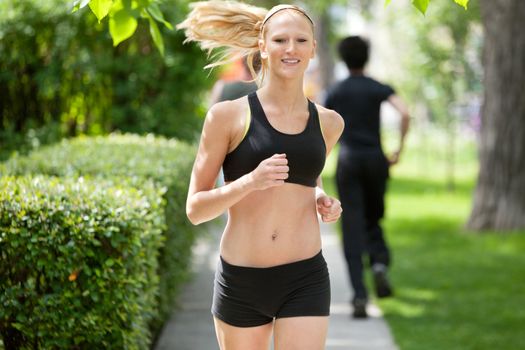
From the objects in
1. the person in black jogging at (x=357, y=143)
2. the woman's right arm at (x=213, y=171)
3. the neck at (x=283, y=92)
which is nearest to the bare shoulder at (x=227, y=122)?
the woman's right arm at (x=213, y=171)

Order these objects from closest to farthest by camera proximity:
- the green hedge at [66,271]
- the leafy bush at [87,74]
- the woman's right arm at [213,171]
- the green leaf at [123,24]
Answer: the woman's right arm at [213,171] < the green hedge at [66,271] < the green leaf at [123,24] < the leafy bush at [87,74]

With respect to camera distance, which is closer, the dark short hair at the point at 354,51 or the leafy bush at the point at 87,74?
the dark short hair at the point at 354,51

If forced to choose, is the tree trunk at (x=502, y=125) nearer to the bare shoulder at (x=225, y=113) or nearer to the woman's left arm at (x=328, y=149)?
the woman's left arm at (x=328, y=149)

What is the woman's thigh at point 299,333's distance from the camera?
3.63m

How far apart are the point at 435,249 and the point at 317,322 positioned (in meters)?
6.96

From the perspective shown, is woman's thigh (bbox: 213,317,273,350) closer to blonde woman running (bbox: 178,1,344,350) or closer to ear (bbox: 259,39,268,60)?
blonde woman running (bbox: 178,1,344,350)

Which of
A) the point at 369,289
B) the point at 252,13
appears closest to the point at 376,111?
the point at 369,289

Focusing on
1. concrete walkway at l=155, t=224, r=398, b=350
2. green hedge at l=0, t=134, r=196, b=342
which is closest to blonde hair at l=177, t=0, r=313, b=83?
green hedge at l=0, t=134, r=196, b=342

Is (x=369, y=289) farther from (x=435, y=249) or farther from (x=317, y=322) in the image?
(x=317, y=322)

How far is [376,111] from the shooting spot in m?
7.32

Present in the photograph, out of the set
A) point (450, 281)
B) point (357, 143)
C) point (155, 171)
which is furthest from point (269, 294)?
point (450, 281)

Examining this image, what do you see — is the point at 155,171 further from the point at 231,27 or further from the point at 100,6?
the point at 100,6

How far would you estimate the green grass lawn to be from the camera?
22.0ft

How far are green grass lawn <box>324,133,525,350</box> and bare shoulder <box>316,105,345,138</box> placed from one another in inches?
112
